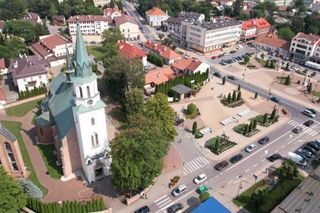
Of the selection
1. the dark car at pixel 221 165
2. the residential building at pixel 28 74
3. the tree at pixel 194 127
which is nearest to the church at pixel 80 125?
the dark car at pixel 221 165

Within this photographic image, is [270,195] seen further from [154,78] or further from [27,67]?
[27,67]

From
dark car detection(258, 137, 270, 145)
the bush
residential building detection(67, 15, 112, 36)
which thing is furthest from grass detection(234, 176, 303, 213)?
residential building detection(67, 15, 112, 36)

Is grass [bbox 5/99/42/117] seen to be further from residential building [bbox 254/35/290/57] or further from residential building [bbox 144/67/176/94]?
residential building [bbox 254/35/290/57]

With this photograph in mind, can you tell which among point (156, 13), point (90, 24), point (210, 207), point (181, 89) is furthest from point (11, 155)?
point (156, 13)

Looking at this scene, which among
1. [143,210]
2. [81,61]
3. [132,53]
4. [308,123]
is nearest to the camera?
[81,61]

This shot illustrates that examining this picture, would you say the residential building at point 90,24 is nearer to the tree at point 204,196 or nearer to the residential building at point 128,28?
the residential building at point 128,28

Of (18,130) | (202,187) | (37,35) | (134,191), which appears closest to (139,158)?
(134,191)
